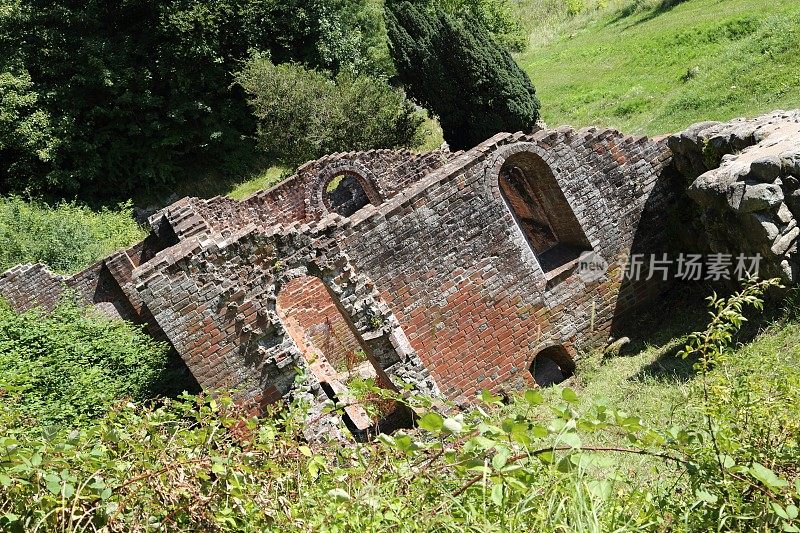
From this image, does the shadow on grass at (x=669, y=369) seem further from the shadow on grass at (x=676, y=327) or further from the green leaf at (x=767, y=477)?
the green leaf at (x=767, y=477)

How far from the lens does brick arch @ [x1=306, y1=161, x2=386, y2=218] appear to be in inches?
688

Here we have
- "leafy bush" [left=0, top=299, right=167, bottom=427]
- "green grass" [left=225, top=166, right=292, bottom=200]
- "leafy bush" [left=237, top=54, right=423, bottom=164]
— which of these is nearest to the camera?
"leafy bush" [left=0, top=299, right=167, bottom=427]

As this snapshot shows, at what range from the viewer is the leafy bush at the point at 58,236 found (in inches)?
759

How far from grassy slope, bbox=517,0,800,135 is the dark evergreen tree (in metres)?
1.86

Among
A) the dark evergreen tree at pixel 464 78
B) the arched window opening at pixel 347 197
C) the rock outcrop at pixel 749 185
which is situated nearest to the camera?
the rock outcrop at pixel 749 185

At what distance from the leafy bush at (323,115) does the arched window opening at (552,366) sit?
1419 cm

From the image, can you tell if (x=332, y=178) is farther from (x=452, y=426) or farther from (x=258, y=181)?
(x=452, y=426)

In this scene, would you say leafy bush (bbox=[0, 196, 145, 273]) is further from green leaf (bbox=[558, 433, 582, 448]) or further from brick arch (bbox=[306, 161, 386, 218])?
green leaf (bbox=[558, 433, 582, 448])

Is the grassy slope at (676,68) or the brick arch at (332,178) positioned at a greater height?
the brick arch at (332,178)

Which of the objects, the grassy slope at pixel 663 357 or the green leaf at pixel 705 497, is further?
the grassy slope at pixel 663 357

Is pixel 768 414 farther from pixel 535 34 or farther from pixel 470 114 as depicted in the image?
pixel 535 34

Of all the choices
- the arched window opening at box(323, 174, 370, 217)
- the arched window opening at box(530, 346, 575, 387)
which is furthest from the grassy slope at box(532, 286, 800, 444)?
the arched window opening at box(323, 174, 370, 217)

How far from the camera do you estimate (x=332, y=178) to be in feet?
57.8

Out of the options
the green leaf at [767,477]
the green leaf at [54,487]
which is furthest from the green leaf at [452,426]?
the green leaf at [54,487]
